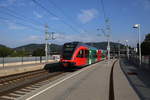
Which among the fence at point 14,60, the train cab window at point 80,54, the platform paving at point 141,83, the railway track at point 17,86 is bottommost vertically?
the railway track at point 17,86

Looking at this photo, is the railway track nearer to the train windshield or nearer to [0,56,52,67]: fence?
the train windshield

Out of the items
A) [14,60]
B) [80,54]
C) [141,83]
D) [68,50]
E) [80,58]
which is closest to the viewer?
[141,83]

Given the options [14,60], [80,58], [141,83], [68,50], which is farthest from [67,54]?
[14,60]

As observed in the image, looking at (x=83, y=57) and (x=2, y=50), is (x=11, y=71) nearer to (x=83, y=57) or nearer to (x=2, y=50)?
(x=83, y=57)

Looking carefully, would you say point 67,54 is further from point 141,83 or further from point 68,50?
point 141,83

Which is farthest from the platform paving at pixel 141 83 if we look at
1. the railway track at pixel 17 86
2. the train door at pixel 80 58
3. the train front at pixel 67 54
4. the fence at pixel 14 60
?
the fence at pixel 14 60

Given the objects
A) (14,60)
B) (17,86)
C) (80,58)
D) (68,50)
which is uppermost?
(68,50)

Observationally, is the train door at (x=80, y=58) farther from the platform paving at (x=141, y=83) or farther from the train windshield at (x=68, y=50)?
the platform paving at (x=141, y=83)

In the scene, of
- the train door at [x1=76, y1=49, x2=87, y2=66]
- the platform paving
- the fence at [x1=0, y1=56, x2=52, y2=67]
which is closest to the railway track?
the platform paving

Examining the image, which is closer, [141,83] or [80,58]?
[141,83]

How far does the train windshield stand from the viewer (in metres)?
22.4

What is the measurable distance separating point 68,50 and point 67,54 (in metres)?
0.49

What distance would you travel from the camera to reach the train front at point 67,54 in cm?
2197

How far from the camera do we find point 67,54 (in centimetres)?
2266
